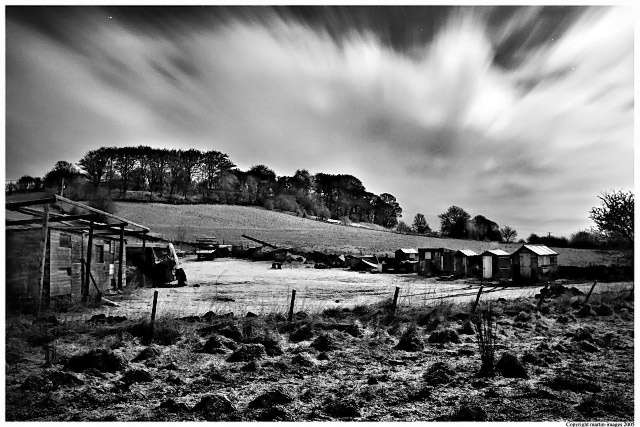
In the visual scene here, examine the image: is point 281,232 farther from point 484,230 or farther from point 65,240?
point 65,240

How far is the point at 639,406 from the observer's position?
4164 mm

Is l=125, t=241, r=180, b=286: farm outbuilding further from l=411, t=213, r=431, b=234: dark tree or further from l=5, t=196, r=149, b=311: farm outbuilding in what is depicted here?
l=411, t=213, r=431, b=234: dark tree

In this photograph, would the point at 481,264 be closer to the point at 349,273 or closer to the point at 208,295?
the point at 349,273

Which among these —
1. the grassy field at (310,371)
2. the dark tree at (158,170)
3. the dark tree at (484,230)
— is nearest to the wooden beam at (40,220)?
the dark tree at (158,170)

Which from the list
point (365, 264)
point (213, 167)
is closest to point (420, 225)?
point (365, 264)

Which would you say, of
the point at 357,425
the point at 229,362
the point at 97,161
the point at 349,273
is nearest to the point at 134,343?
the point at 229,362

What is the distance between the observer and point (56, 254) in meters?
9.15

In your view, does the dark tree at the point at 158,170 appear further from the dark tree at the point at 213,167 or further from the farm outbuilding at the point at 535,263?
the farm outbuilding at the point at 535,263

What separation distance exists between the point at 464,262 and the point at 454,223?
6.35m

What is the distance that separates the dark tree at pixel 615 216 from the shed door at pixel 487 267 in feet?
33.0

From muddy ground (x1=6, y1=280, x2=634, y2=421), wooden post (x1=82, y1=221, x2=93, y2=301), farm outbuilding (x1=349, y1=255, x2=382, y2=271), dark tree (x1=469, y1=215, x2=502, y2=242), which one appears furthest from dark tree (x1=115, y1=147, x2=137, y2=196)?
farm outbuilding (x1=349, y1=255, x2=382, y2=271)

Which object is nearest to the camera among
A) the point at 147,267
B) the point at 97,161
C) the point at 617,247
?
→ the point at 97,161

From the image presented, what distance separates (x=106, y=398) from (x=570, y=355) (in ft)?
17.8

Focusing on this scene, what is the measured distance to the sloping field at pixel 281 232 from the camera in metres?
15.3
